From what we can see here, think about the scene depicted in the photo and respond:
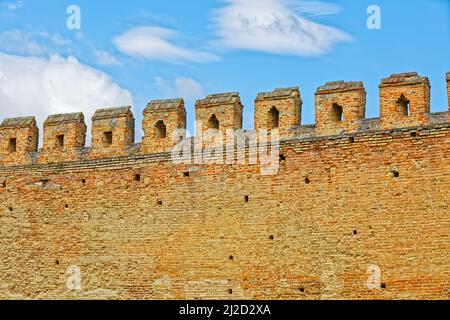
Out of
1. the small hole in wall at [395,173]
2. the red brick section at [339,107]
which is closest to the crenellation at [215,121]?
the red brick section at [339,107]

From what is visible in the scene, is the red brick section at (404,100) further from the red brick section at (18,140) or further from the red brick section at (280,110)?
the red brick section at (18,140)

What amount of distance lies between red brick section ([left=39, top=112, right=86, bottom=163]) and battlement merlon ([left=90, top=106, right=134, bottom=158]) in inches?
14.0

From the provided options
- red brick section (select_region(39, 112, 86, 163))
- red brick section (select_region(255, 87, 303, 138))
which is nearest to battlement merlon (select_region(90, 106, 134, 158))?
red brick section (select_region(39, 112, 86, 163))

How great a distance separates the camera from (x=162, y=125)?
15688 mm

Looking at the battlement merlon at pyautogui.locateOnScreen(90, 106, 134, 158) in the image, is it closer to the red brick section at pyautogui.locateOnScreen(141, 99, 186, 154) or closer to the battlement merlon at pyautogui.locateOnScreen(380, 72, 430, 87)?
the red brick section at pyautogui.locateOnScreen(141, 99, 186, 154)

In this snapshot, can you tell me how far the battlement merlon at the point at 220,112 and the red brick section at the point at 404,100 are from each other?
101 inches

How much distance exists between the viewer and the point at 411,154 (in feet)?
44.4

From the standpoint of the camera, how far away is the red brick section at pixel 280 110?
574 inches

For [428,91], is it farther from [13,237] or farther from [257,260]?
[13,237]

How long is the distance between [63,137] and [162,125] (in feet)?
7.04

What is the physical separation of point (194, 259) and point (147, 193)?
1530 mm

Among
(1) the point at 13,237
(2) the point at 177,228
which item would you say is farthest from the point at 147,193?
(1) the point at 13,237

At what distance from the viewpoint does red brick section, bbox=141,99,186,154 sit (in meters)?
15.4

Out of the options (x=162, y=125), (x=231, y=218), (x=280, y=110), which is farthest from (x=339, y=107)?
(x=162, y=125)
